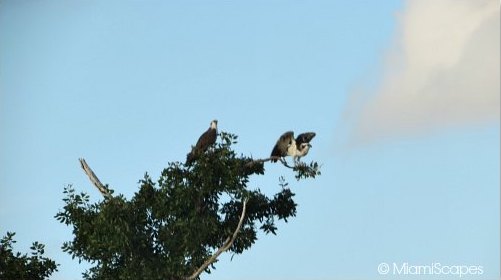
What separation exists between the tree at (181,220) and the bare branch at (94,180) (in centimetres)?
74

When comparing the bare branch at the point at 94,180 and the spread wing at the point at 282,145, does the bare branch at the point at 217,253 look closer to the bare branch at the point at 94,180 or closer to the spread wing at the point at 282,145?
the spread wing at the point at 282,145

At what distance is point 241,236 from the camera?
35.7 meters

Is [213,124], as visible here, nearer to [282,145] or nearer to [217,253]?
[282,145]

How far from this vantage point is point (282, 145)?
115 ft

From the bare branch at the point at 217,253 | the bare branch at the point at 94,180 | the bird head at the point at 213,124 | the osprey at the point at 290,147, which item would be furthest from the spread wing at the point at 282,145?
the bare branch at the point at 94,180

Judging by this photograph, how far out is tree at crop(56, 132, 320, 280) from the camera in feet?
115

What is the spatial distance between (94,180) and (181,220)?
12.9 ft

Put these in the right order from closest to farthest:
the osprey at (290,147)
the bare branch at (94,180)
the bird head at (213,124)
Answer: the osprey at (290,147), the bird head at (213,124), the bare branch at (94,180)

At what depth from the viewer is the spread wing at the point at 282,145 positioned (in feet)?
115

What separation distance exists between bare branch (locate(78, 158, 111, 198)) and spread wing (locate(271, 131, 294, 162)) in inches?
204

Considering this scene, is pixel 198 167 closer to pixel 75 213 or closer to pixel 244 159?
pixel 244 159

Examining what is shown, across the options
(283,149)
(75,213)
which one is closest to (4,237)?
(75,213)

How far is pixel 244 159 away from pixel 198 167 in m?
1.27

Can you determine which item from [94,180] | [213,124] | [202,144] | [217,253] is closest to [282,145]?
[202,144]
